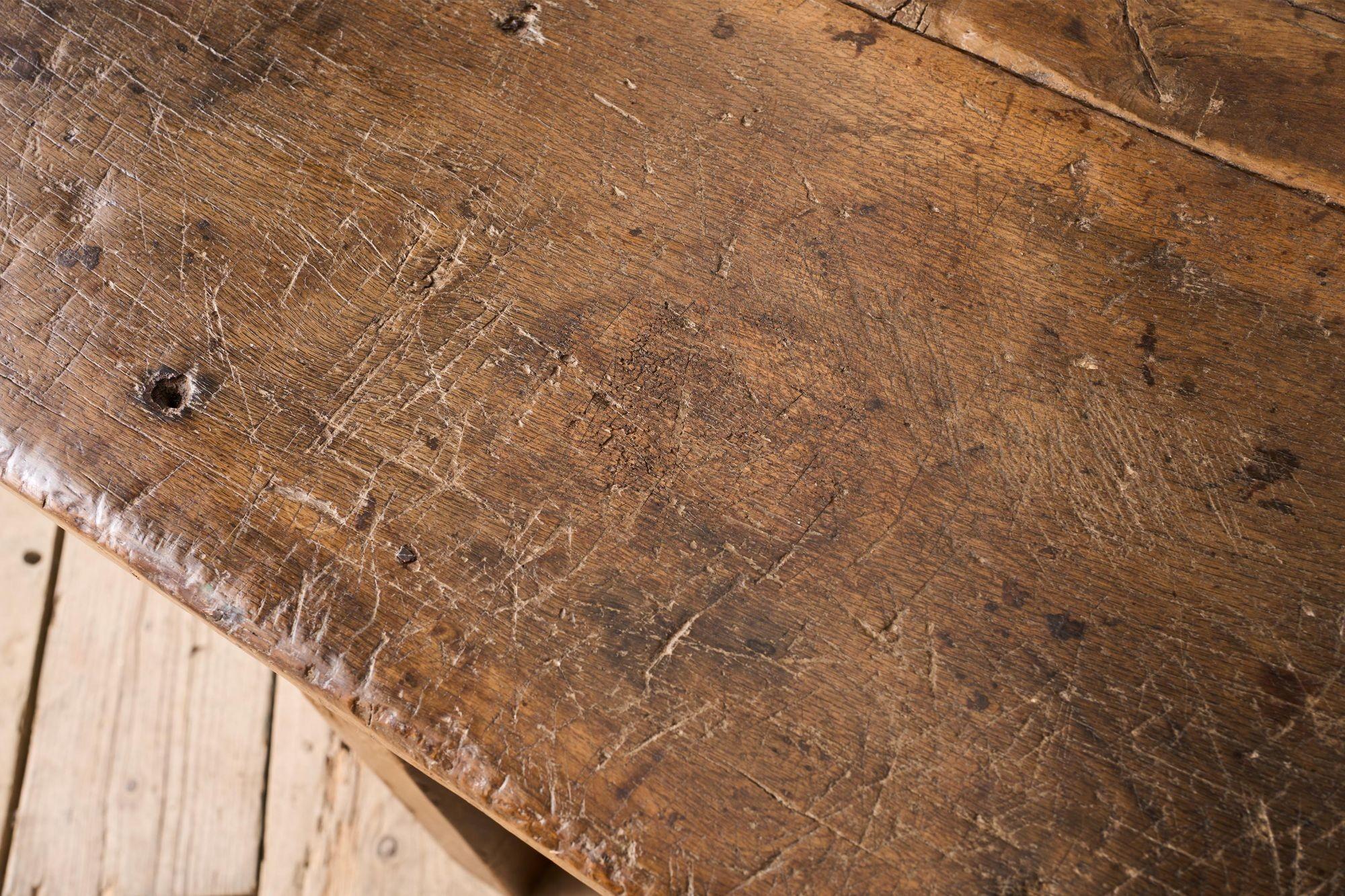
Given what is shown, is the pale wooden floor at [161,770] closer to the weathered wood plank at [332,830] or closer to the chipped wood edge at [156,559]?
the weathered wood plank at [332,830]

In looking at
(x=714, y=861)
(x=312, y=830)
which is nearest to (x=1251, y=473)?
(x=714, y=861)

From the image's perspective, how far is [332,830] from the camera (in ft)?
4.63

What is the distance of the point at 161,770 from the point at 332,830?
27 cm

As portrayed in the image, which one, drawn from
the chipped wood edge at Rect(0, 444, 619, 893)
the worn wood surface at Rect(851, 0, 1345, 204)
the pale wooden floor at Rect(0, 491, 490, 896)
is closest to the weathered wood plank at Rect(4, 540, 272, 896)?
the pale wooden floor at Rect(0, 491, 490, 896)

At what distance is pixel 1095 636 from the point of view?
0.70 meters

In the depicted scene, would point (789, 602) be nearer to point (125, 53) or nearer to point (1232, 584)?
point (1232, 584)

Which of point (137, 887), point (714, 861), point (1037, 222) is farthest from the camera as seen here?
point (137, 887)

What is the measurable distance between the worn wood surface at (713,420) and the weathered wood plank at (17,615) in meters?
0.84

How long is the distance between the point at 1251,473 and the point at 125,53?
1005mm

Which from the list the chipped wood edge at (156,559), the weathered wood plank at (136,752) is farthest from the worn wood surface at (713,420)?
the weathered wood plank at (136,752)

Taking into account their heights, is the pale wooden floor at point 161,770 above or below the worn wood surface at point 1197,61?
below

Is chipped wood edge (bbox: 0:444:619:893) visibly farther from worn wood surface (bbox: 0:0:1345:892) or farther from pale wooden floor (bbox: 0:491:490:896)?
pale wooden floor (bbox: 0:491:490:896)

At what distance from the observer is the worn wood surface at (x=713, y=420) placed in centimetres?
69

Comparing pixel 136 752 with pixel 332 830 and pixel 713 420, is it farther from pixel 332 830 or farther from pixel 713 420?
pixel 713 420
